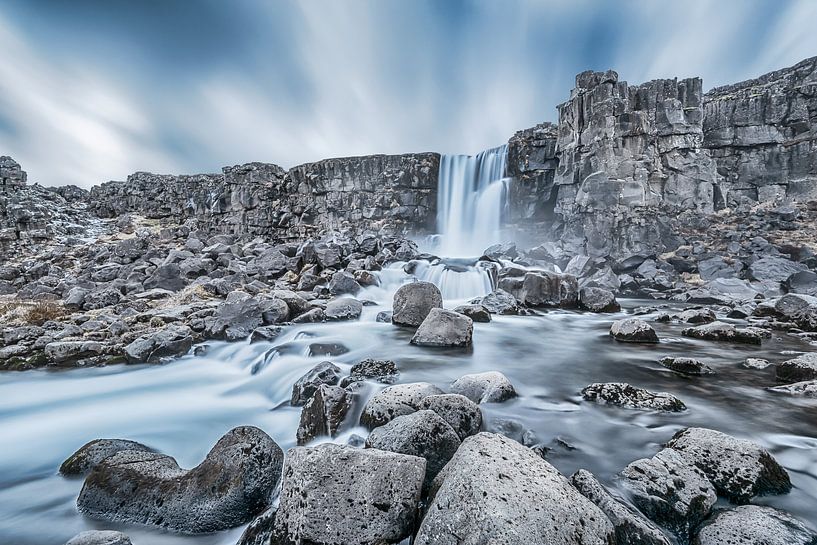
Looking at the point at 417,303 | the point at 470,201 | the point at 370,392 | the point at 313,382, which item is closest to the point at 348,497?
the point at 370,392

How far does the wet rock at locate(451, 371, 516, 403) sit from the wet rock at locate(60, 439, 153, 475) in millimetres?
3430

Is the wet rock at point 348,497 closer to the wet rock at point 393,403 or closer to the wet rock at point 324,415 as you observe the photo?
the wet rock at point 393,403

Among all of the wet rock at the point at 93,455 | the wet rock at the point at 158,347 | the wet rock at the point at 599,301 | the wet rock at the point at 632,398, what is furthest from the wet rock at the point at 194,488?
the wet rock at the point at 599,301

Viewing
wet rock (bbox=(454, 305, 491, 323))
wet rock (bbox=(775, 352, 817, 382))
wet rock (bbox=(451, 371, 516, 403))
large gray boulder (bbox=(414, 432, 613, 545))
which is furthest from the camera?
wet rock (bbox=(454, 305, 491, 323))

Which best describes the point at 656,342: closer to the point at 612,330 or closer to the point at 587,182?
the point at 612,330

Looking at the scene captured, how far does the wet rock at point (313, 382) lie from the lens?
17.2ft

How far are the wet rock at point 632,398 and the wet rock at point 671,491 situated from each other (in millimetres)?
1516

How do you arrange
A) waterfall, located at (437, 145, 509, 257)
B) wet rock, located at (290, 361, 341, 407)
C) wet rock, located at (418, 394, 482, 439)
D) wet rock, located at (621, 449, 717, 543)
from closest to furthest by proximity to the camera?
wet rock, located at (621, 449, 717, 543) < wet rock, located at (418, 394, 482, 439) < wet rock, located at (290, 361, 341, 407) < waterfall, located at (437, 145, 509, 257)

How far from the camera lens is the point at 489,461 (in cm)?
231

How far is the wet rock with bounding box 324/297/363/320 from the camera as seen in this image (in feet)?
34.3

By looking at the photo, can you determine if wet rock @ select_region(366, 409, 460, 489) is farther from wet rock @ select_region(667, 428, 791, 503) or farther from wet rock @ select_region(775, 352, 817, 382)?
wet rock @ select_region(775, 352, 817, 382)

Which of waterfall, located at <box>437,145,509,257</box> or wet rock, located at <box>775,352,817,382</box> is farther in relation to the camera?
waterfall, located at <box>437,145,509,257</box>

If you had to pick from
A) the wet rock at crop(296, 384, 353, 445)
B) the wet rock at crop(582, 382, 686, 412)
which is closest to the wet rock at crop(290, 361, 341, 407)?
the wet rock at crop(296, 384, 353, 445)

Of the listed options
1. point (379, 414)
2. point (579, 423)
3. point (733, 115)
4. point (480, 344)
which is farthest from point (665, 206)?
point (379, 414)
